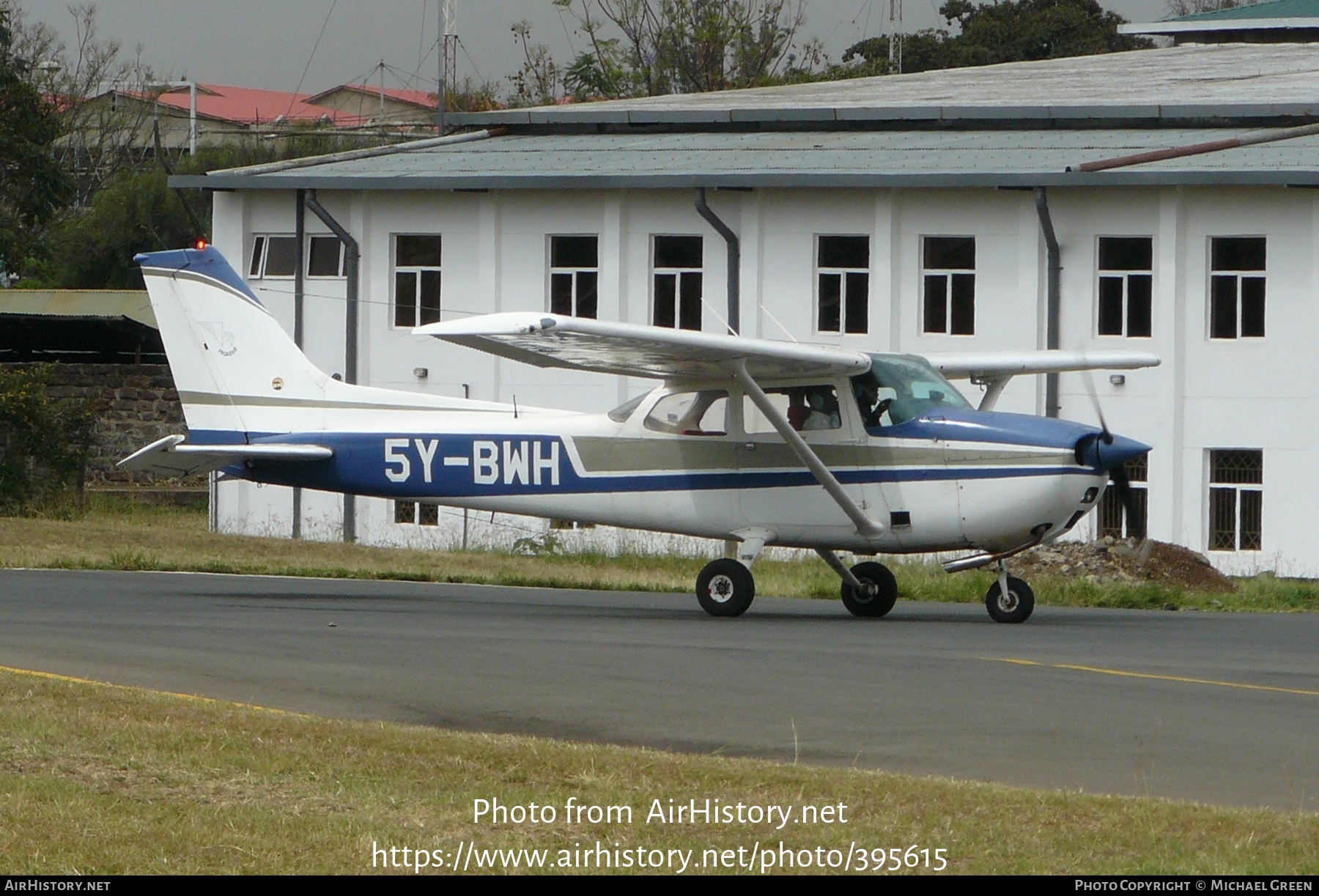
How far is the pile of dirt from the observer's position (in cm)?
2414

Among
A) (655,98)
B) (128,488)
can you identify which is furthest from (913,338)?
(128,488)

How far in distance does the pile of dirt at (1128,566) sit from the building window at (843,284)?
728 centimetres

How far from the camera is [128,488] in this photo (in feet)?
133

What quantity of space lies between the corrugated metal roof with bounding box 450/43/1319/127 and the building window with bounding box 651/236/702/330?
4.27 m

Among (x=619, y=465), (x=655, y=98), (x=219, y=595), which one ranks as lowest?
(x=219, y=595)

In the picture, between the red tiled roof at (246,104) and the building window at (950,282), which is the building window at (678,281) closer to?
the building window at (950,282)

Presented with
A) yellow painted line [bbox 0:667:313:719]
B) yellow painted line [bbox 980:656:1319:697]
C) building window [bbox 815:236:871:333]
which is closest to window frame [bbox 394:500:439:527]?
building window [bbox 815:236:871:333]

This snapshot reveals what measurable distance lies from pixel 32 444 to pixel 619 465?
19.9m

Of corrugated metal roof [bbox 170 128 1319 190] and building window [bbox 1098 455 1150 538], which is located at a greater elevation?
corrugated metal roof [bbox 170 128 1319 190]

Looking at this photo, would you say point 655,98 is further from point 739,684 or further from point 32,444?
point 739,684

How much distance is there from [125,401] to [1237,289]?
2380 centimetres

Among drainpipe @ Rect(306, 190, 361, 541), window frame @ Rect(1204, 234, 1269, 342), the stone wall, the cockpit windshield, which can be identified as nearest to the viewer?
the cockpit windshield

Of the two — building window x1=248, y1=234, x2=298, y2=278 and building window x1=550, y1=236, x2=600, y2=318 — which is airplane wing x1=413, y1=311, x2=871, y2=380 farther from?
building window x1=248, y1=234, x2=298, y2=278

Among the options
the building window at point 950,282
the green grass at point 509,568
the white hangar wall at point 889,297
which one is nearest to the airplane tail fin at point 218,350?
the green grass at point 509,568
